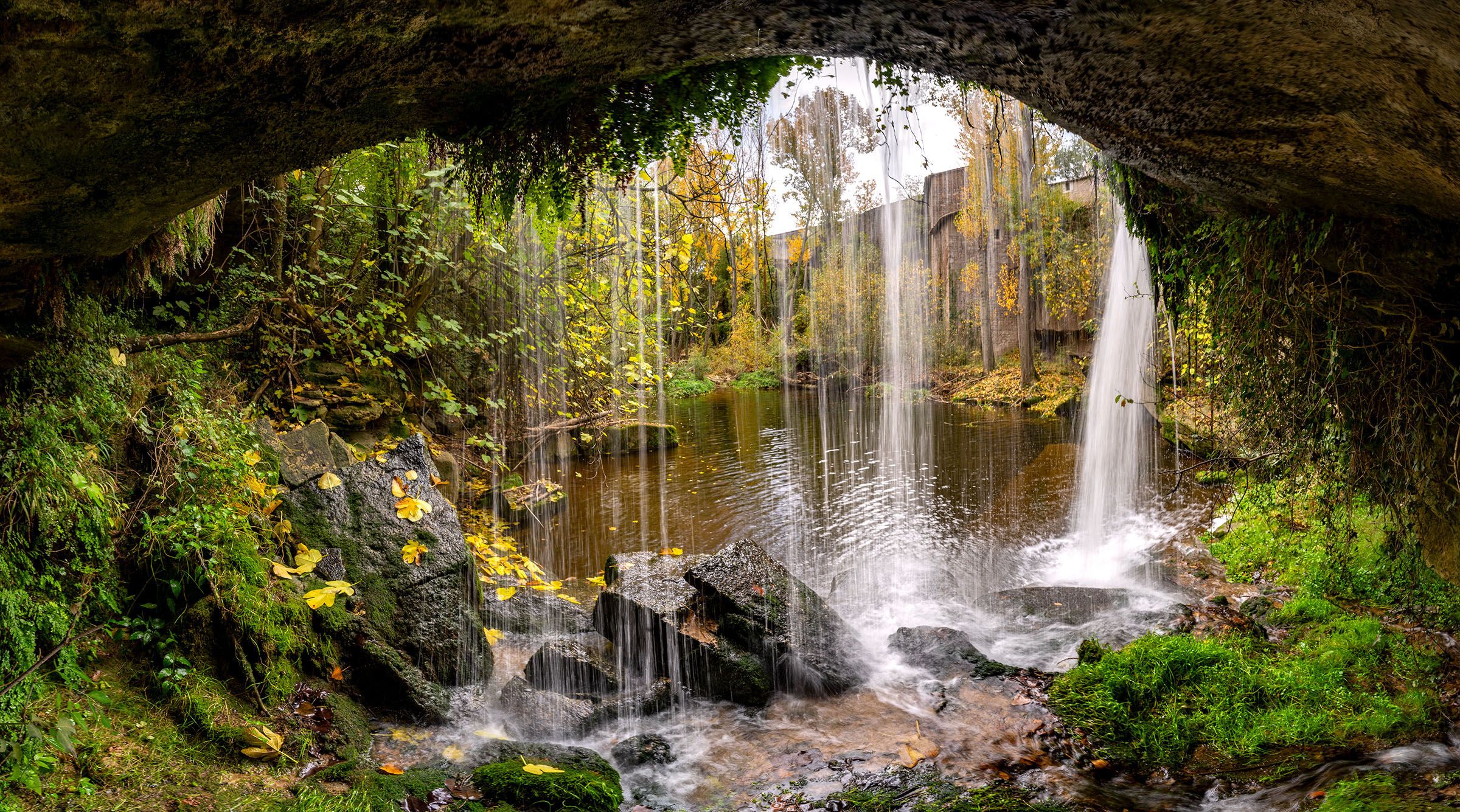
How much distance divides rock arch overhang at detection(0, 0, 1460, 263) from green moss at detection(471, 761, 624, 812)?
320cm

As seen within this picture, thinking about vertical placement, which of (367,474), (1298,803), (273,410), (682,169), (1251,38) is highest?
(682,169)

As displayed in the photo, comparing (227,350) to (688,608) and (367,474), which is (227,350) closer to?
(367,474)

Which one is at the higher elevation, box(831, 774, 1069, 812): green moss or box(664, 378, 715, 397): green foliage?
box(664, 378, 715, 397): green foliage

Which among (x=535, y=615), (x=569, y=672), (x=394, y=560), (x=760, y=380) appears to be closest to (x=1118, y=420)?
(x=535, y=615)

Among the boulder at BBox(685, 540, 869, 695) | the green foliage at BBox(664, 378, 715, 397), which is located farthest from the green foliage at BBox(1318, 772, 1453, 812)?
the green foliage at BBox(664, 378, 715, 397)

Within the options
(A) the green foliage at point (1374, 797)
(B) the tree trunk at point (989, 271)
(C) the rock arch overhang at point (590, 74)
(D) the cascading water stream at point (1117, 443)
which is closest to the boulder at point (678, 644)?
(A) the green foliage at point (1374, 797)

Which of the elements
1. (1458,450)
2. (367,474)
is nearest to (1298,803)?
(1458,450)

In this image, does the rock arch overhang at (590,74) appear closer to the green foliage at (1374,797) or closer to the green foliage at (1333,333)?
the green foliage at (1333,333)

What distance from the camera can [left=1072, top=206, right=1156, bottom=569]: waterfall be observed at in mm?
9883

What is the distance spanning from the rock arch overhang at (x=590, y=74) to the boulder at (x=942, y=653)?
4.54 meters

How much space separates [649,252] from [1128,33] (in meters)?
6.95

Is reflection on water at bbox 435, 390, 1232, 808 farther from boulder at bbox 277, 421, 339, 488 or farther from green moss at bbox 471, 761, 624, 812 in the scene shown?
boulder at bbox 277, 421, 339, 488

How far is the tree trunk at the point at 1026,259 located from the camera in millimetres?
21469

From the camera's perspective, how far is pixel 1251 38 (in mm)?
1883
